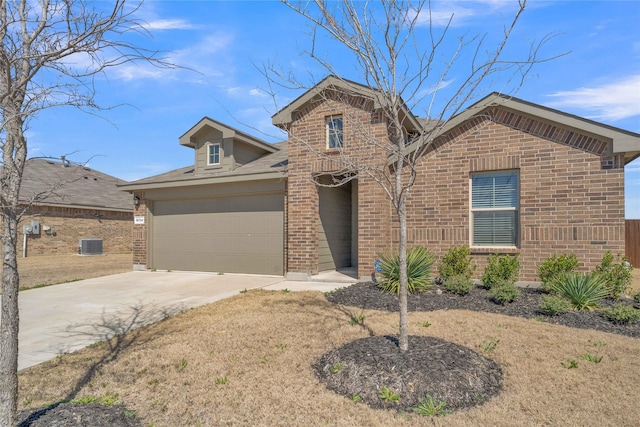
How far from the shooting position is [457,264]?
29.0 feet

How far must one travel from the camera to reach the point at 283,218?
11.5 metres

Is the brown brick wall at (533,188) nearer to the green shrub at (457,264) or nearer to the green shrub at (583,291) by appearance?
the green shrub at (457,264)

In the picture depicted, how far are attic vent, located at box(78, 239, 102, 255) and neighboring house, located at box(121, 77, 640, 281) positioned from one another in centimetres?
952

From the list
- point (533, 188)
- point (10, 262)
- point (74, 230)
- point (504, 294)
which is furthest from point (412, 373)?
point (74, 230)

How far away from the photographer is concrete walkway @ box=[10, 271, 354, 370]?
604cm

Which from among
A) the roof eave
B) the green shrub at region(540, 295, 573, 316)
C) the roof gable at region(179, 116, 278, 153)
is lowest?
the green shrub at region(540, 295, 573, 316)

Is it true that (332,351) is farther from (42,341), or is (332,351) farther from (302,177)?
(302,177)

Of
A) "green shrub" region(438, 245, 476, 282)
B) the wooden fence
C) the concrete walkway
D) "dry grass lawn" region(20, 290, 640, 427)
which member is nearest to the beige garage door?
the concrete walkway

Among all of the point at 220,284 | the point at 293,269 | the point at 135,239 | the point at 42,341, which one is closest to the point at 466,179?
the point at 293,269

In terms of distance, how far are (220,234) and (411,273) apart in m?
6.86

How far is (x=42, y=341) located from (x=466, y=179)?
8684 mm

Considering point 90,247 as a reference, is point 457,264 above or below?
above

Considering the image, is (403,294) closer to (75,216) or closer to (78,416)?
(78,416)

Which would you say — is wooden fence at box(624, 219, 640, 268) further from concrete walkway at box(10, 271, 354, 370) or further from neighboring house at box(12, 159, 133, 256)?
neighboring house at box(12, 159, 133, 256)
